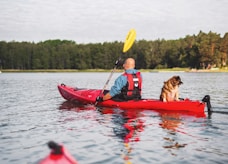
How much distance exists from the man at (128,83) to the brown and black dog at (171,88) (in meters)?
0.86

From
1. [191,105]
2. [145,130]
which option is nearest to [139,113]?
[191,105]

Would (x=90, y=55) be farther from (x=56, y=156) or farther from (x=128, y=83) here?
(x=56, y=156)

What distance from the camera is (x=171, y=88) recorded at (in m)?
10.3

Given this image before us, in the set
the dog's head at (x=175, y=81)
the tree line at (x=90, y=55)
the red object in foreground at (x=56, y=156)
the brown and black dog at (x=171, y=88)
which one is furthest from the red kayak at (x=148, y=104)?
the tree line at (x=90, y=55)

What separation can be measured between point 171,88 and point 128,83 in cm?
135

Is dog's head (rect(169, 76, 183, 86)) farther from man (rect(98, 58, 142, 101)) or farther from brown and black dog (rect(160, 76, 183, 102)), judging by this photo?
man (rect(98, 58, 142, 101))

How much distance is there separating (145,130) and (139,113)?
2580 mm

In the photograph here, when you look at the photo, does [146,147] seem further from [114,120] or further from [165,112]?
[165,112]

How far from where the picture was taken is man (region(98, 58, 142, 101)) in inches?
410

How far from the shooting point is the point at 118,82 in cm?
1045

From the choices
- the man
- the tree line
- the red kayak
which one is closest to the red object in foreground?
the man

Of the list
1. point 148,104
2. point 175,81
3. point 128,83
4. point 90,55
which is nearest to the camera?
point 175,81

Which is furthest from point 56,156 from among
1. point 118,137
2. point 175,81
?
point 175,81

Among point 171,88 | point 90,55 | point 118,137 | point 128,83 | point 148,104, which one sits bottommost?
point 118,137
